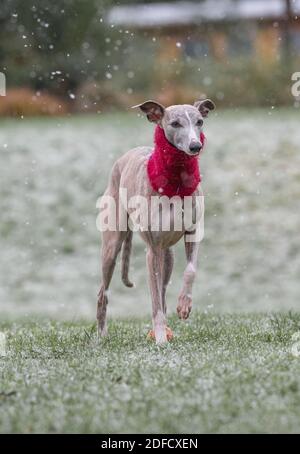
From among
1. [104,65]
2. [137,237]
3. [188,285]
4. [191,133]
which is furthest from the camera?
[104,65]

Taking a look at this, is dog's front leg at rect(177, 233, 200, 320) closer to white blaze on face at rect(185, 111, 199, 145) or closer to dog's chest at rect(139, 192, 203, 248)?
dog's chest at rect(139, 192, 203, 248)

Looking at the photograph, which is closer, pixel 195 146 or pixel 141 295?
pixel 195 146

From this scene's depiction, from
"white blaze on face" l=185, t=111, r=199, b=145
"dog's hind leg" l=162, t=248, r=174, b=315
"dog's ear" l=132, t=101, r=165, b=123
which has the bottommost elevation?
"dog's hind leg" l=162, t=248, r=174, b=315

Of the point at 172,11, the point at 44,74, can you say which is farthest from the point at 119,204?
the point at 172,11

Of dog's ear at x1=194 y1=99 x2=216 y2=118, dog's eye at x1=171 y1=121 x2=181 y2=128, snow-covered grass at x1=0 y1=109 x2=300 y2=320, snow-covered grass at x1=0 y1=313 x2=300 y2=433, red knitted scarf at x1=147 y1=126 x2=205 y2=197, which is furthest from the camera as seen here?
snow-covered grass at x1=0 y1=109 x2=300 y2=320

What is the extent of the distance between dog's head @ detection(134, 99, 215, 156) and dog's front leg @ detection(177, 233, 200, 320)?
825mm

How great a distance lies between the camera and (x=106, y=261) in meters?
8.07

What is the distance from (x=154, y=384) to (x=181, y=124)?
2.14 m

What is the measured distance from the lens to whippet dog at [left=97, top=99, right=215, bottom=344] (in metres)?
7.07

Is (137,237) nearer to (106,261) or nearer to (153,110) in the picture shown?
(106,261)

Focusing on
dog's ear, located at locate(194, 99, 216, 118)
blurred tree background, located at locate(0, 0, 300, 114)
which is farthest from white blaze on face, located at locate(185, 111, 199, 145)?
blurred tree background, located at locate(0, 0, 300, 114)

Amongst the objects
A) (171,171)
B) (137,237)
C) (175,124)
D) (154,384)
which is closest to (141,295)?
(137,237)

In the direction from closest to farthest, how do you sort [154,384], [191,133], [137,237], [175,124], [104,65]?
[154,384] → [191,133] → [175,124] → [137,237] → [104,65]
